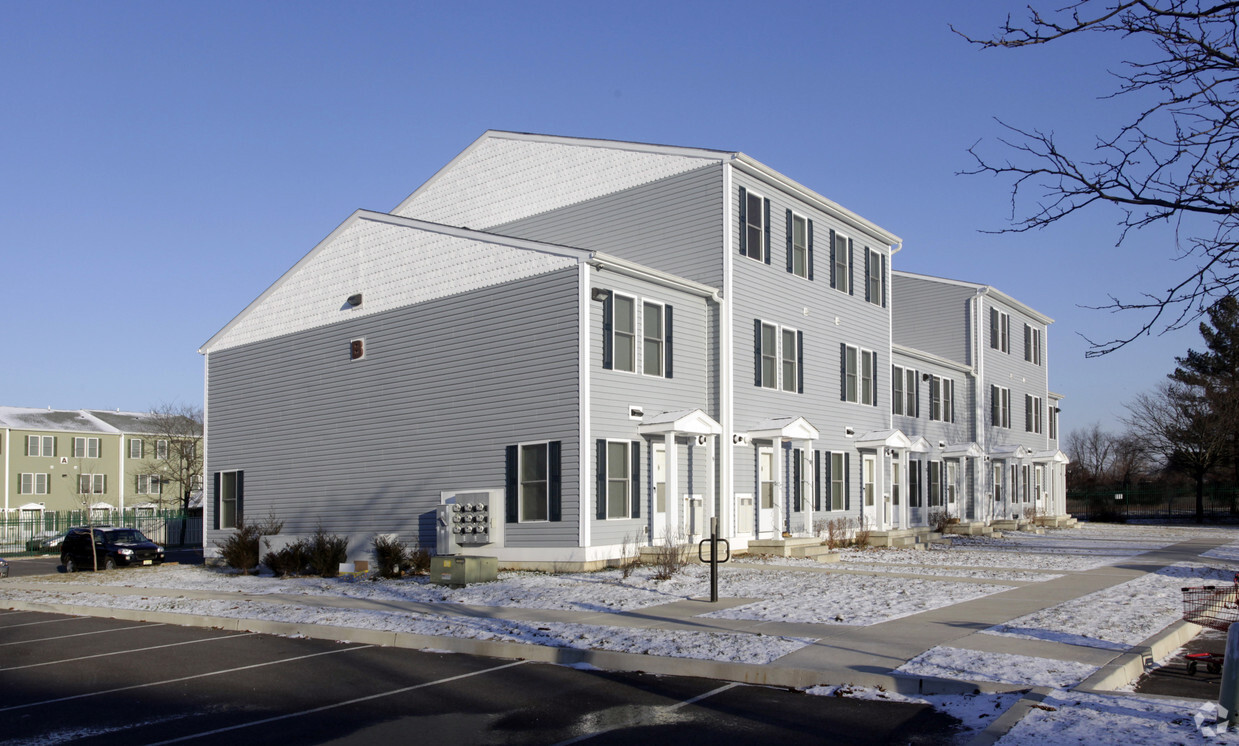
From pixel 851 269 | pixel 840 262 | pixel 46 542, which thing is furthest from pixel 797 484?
pixel 46 542

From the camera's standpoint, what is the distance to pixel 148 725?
332 inches

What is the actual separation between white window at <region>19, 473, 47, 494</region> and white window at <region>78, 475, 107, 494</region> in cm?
201

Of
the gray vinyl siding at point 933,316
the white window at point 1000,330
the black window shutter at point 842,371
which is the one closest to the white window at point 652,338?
the black window shutter at point 842,371

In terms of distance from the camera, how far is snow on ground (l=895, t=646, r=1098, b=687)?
8938mm

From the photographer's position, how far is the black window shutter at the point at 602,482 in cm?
1989

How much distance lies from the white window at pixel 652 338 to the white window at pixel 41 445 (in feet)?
182

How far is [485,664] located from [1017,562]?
15090 mm

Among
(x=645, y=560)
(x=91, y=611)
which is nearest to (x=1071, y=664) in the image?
(x=645, y=560)

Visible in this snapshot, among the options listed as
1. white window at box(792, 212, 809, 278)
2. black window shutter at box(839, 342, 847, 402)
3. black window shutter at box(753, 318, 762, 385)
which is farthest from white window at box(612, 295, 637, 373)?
black window shutter at box(839, 342, 847, 402)

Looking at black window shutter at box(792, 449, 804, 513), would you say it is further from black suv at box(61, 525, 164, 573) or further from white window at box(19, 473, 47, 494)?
white window at box(19, 473, 47, 494)

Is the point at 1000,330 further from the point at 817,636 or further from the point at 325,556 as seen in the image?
the point at 817,636

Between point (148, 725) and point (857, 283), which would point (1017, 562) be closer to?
point (857, 283)

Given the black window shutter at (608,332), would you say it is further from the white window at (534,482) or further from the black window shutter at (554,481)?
the white window at (534,482)

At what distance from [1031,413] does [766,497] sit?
25.8 m
